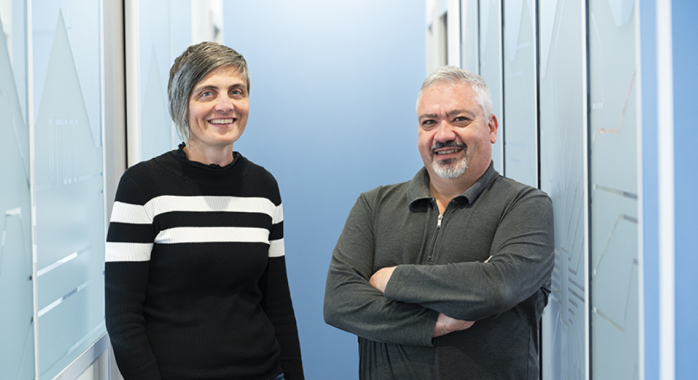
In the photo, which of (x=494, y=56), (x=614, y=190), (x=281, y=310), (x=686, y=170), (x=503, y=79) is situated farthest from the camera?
(x=494, y=56)

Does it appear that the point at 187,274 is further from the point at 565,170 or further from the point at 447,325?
the point at 565,170

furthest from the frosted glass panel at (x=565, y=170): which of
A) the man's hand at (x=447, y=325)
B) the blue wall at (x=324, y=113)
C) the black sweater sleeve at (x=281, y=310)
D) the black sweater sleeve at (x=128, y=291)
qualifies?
the blue wall at (x=324, y=113)

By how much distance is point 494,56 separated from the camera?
2.34 meters

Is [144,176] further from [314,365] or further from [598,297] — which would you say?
[314,365]

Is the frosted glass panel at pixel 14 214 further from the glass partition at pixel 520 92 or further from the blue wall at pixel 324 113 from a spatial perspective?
the blue wall at pixel 324 113

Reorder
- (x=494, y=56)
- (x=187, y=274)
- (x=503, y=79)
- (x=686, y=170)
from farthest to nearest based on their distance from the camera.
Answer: (x=494, y=56), (x=503, y=79), (x=187, y=274), (x=686, y=170)

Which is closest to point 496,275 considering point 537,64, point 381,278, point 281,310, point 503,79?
point 381,278

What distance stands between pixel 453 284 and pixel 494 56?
1.32m

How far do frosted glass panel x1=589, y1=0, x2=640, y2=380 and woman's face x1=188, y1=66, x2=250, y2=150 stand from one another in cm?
93

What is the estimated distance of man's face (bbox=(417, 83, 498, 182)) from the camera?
5.02 ft

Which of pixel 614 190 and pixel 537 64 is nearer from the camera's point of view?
pixel 614 190

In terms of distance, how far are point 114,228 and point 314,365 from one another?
226 centimetres

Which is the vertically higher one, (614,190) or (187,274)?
(614,190)

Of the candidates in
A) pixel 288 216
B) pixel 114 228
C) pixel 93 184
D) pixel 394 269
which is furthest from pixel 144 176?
pixel 288 216
